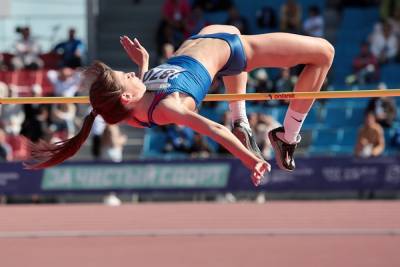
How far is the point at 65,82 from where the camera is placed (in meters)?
17.1

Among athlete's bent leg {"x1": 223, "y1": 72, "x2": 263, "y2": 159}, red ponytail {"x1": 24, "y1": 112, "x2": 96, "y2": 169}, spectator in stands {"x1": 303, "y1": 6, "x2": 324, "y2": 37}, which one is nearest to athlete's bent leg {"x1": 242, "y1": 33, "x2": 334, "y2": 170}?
athlete's bent leg {"x1": 223, "y1": 72, "x2": 263, "y2": 159}

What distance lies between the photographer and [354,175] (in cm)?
1545

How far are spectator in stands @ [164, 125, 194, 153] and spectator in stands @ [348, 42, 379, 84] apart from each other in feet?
9.04

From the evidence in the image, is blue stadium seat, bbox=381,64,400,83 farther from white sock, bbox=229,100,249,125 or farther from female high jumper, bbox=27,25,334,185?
white sock, bbox=229,100,249,125

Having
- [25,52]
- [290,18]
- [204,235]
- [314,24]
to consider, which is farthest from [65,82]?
[204,235]

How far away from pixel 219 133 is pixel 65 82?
11.0 meters

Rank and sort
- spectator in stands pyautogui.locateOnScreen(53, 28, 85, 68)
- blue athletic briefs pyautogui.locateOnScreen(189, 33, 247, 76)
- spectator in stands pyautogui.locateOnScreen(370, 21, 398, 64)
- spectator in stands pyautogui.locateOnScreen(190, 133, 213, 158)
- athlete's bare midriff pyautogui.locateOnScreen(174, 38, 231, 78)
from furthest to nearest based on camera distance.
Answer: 1. spectator in stands pyautogui.locateOnScreen(53, 28, 85, 68)
2. spectator in stands pyautogui.locateOnScreen(370, 21, 398, 64)
3. spectator in stands pyautogui.locateOnScreen(190, 133, 213, 158)
4. blue athletic briefs pyautogui.locateOnScreen(189, 33, 247, 76)
5. athlete's bare midriff pyautogui.locateOnScreen(174, 38, 231, 78)

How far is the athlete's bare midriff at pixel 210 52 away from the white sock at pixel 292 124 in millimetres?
858

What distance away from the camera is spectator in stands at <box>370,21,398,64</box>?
17.4 meters

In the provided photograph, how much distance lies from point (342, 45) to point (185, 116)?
12370 millimetres

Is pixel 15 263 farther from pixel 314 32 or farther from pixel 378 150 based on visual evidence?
pixel 314 32

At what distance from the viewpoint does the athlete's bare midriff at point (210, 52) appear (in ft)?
23.1

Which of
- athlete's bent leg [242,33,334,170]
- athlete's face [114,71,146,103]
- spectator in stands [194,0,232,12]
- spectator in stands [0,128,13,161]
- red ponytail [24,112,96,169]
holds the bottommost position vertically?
spectator in stands [0,128,13,161]

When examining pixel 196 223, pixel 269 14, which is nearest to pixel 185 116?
pixel 196 223
